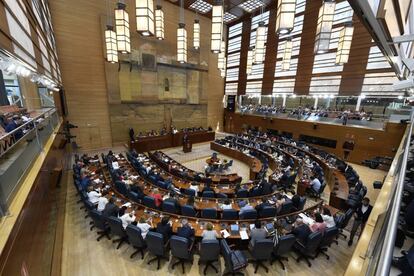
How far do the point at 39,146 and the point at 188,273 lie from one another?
16.3 ft

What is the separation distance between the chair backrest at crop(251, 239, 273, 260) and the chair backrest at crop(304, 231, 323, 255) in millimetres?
1068

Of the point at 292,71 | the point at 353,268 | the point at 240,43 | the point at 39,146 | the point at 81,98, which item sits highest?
the point at 240,43

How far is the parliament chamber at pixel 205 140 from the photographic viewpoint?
11.1 feet

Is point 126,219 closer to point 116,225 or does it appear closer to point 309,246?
point 116,225

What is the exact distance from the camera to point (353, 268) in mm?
2426

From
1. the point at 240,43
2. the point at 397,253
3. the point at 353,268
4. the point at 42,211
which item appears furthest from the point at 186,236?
the point at 240,43

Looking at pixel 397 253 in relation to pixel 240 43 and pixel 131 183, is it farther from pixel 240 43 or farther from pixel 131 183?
pixel 240 43

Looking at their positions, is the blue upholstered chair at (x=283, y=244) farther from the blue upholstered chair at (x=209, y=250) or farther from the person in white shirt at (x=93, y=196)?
the person in white shirt at (x=93, y=196)

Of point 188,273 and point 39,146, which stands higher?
point 39,146

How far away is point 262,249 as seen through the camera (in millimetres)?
4773

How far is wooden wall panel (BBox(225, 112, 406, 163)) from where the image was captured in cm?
1212

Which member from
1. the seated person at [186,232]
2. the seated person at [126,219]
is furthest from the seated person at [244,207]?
the seated person at [126,219]

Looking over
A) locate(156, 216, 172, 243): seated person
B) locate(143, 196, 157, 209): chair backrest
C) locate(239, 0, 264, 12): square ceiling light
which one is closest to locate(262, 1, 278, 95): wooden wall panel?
locate(239, 0, 264, 12): square ceiling light

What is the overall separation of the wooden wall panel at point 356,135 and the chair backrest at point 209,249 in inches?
538
